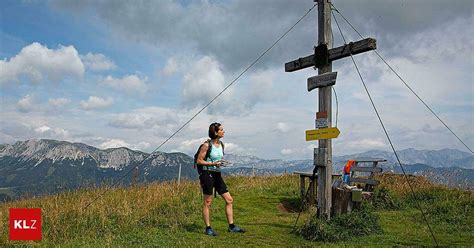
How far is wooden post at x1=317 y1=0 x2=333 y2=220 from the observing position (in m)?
8.08

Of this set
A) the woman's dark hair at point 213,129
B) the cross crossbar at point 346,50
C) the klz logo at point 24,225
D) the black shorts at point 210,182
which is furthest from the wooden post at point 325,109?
the klz logo at point 24,225

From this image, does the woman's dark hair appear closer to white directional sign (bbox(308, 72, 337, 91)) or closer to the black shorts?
the black shorts

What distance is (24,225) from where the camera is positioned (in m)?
7.03

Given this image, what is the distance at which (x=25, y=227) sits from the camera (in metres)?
7.02

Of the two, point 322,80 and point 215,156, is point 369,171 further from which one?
point 215,156

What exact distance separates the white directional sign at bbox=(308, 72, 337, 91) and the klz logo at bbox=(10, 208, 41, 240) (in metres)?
6.24

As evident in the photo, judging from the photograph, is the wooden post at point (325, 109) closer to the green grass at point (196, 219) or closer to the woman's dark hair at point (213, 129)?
the green grass at point (196, 219)

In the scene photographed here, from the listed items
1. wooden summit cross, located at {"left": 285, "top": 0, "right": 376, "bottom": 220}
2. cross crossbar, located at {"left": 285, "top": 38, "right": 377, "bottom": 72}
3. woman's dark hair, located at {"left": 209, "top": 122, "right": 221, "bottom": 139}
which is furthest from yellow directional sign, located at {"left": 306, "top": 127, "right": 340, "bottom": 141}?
woman's dark hair, located at {"left": 209, "top": 122, "right": 221, "bottom": 139}

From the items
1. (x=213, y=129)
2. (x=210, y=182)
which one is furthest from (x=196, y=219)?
(x=213, y=129)

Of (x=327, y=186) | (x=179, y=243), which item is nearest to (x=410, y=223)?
(x=327, y=186)

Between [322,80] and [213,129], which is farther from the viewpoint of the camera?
[322,80]

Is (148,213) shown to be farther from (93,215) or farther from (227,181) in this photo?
(227,181)

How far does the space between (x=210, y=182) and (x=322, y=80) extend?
3.22 metres

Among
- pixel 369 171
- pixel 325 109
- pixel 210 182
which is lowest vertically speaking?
pixel 210 182
